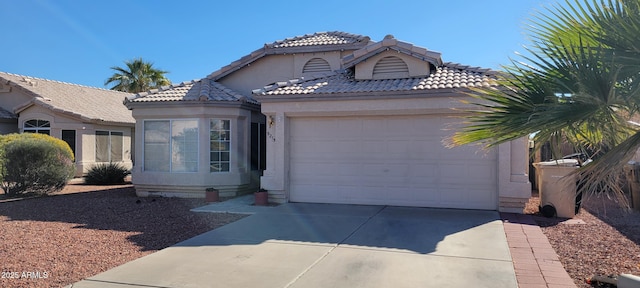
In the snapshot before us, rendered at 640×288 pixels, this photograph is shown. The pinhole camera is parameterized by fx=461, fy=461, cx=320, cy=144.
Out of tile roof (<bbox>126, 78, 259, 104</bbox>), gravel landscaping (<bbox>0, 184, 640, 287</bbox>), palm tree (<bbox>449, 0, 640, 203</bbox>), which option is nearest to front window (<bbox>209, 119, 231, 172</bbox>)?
tile roof (<bbox>126, 78, 259, 104</bbox>)

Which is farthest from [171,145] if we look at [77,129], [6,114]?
[6,114]

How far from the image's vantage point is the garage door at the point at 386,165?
406 inches

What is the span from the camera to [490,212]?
992 cm

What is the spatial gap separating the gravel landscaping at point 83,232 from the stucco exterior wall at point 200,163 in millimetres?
485

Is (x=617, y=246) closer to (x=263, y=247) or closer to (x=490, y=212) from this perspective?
(x=490, y=212)

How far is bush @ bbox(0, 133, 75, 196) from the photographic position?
526 inches

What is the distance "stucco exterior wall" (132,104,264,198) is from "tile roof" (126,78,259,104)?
0.76ft

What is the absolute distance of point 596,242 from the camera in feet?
24.4

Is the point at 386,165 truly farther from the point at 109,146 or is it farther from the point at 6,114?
the point at 6,114

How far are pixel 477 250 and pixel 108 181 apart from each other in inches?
592

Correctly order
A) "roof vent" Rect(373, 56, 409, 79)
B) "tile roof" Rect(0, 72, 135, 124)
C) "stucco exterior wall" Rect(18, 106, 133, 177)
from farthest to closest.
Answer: "tile roof" Rect(0, 72, 135, 124) → "stucco exterior wall" Rect(18, 106, 133, 177) → "roof vent" Rect(373, 56, 409, 79)

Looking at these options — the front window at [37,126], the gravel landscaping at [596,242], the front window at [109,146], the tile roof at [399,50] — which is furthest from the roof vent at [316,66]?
the front window at [37,126]

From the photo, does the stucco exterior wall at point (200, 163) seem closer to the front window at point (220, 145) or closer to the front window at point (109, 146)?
the front window at point (220, 145)

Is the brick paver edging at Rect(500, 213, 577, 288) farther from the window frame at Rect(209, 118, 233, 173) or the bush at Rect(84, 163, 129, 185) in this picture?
the bush at Rect(84, 163, 129, 185)
